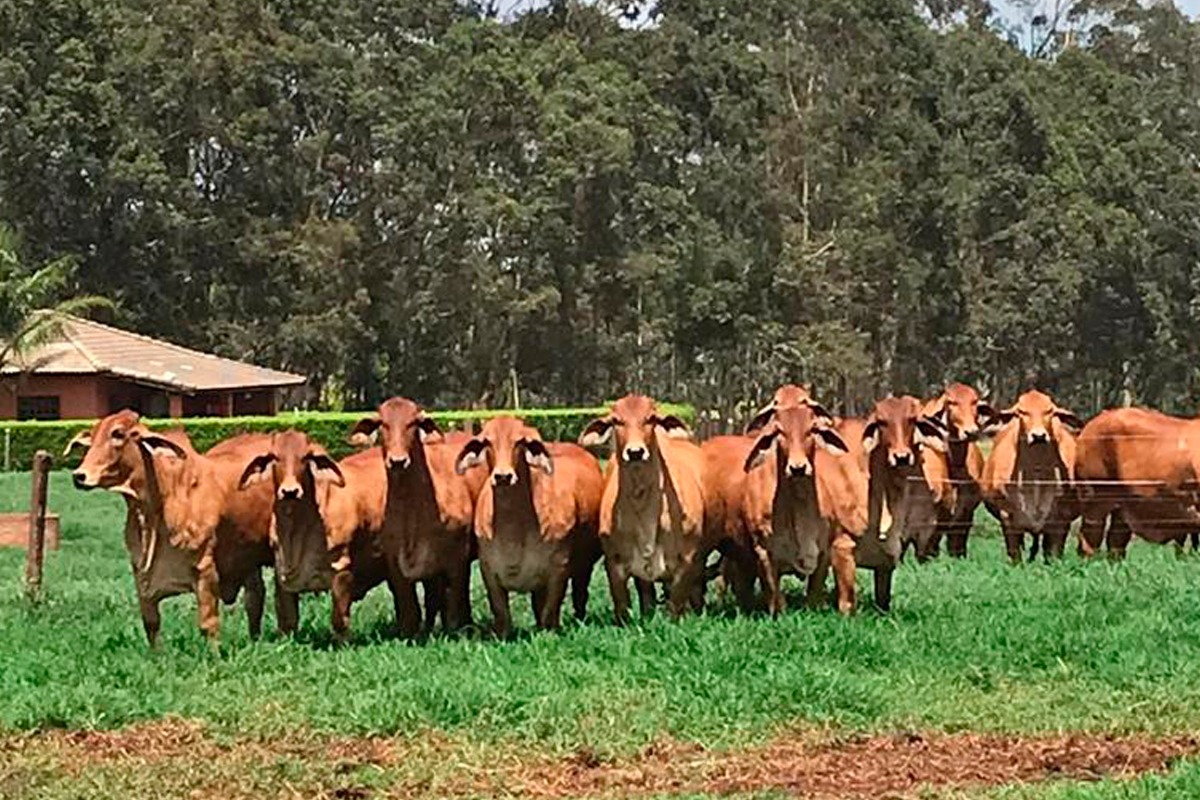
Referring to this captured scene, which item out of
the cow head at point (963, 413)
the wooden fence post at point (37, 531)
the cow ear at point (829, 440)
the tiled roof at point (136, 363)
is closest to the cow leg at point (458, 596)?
the cow ear at point (829, 440)

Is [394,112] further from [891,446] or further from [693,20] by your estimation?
[891,446]

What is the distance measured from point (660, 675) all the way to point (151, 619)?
408cm

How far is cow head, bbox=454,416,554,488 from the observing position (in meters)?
13.4

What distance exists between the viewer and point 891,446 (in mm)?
15086

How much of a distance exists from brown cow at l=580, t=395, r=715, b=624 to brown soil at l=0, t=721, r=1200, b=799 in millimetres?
4265

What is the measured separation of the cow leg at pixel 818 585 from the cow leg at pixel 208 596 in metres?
4.65

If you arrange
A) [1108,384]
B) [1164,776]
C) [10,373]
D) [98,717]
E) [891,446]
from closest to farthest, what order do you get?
[1164,776]
[98,717]
[891,446]
[10,373]
[1108,384]

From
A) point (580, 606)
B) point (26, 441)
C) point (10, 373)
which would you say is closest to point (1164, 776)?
point (580, 606)

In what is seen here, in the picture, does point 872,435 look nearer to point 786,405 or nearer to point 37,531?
point 786,405

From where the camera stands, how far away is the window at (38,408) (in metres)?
46.9

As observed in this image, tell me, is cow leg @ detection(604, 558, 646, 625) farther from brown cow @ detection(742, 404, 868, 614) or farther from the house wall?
the house wall

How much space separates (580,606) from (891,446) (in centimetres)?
291

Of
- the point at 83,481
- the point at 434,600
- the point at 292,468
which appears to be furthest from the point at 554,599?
the point at 83,481

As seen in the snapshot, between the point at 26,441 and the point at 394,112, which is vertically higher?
the point at 394,112
